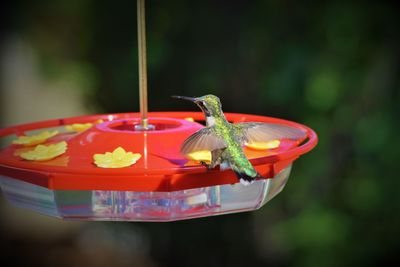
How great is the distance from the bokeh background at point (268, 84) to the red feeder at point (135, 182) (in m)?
2.15

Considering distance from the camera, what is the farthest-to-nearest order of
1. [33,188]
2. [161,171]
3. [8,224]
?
1. [8,224]
2. [33,188]
3. [161,171]

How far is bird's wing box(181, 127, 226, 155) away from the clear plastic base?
6.1 inches

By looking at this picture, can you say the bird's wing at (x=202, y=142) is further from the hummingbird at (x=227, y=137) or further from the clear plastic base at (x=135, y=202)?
the clear plastic base at (x=135, y=202)

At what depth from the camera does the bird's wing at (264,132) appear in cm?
159

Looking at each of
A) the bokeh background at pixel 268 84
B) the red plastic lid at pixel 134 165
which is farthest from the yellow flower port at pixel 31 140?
the bokeh background at pixel 268 84

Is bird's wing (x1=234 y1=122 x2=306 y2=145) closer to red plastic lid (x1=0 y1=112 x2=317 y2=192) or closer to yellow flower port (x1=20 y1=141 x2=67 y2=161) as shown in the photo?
red plastic lid (x1=0 y1=112 x2=317 y2=192)

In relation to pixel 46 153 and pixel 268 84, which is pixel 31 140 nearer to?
pixel 46 153

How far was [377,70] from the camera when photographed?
3779mm

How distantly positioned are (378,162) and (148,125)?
8.49ft

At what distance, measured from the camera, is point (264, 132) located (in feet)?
5.30

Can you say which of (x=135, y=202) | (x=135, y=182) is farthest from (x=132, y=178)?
(x=135, y=202)

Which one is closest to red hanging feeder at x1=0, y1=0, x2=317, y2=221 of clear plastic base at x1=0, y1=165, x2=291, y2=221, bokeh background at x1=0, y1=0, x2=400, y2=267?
clear plastic base at x1=0, y1=165, x2=291, y2=221

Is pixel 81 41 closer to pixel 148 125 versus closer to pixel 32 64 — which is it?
pixel 32 64

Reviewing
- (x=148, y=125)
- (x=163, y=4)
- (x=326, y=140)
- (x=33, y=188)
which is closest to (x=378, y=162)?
(x=326, y=140)
